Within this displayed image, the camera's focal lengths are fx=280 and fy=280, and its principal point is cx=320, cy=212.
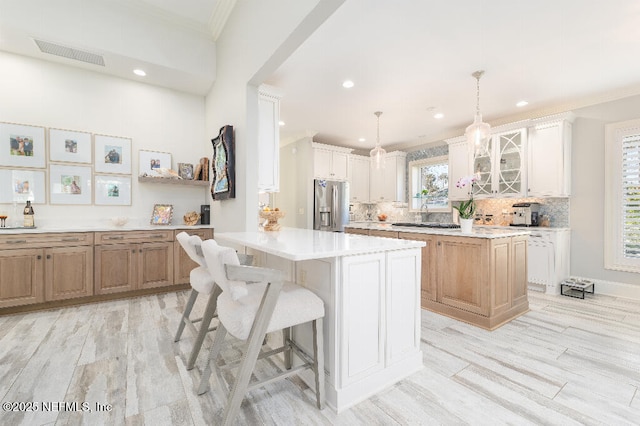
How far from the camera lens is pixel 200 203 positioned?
4402mm

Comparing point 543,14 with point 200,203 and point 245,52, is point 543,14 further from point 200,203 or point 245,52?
point 200,203

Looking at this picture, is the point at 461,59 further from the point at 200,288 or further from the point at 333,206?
the point at 333,206

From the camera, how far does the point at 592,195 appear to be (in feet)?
13.3

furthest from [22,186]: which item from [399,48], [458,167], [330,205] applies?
[458,167]

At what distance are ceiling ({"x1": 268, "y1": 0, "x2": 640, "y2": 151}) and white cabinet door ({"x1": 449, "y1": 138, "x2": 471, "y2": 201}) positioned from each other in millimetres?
539

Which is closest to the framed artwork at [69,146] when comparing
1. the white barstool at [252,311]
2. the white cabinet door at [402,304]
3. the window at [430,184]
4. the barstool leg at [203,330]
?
the barstool leg at [203,330]

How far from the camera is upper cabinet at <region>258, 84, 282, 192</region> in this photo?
124 inches

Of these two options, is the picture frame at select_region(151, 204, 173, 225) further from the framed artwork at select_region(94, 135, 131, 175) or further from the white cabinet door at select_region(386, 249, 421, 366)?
the white cabinet door at select_region(386, 249, 421, 366)

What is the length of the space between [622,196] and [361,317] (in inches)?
176

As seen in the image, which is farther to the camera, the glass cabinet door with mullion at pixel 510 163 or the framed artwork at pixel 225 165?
the glass cabinet door with mullion at pixel 510 163

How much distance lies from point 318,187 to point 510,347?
14.2 feet

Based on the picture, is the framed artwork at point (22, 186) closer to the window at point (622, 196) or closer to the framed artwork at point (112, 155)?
the framed artwork at point (112, 155)

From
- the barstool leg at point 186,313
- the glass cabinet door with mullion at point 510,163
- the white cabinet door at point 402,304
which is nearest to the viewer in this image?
the white cabinet door at point 402,304

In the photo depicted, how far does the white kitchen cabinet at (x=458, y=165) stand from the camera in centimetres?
521
